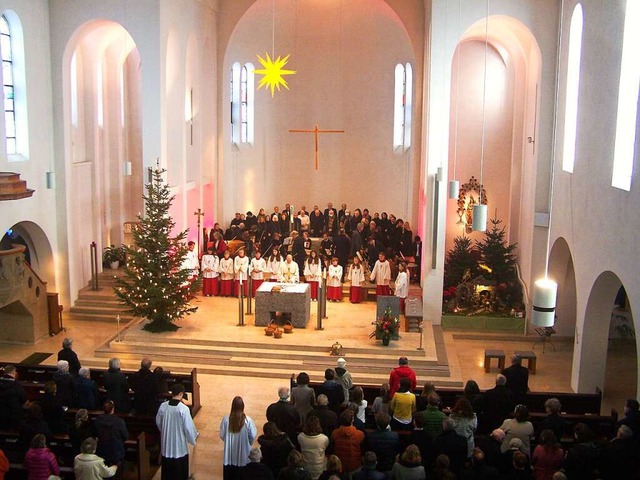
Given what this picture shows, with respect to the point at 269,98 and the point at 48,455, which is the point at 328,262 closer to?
the point at 269,98

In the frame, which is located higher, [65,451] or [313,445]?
[313,445]

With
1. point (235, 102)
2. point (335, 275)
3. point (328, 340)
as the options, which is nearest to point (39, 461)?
point (328, 340)

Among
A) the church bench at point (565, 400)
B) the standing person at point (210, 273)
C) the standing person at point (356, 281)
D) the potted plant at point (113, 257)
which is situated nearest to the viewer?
the church bench at point (565, 400)

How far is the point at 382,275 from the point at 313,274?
6.17ft

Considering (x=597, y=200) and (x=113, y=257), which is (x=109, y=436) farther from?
(x=113, y=257)

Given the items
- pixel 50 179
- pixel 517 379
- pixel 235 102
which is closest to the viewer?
pixel 517 379

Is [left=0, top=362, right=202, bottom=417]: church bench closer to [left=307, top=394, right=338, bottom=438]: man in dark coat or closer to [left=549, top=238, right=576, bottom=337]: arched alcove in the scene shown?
[left=307, top=394, right=338, bottom=438]: man in dark coat

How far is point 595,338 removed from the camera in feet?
53.2

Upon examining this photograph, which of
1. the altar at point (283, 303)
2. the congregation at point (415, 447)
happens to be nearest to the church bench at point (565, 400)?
the congregation at point (415, 447)

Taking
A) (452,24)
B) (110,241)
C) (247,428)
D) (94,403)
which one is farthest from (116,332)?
(452,24)

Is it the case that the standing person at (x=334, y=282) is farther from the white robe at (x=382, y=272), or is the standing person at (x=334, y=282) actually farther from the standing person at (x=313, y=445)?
the standing person at (x=313, y=445)

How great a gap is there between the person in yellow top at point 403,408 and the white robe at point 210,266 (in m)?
11.1

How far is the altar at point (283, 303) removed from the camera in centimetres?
1919

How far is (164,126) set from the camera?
21391 mm
